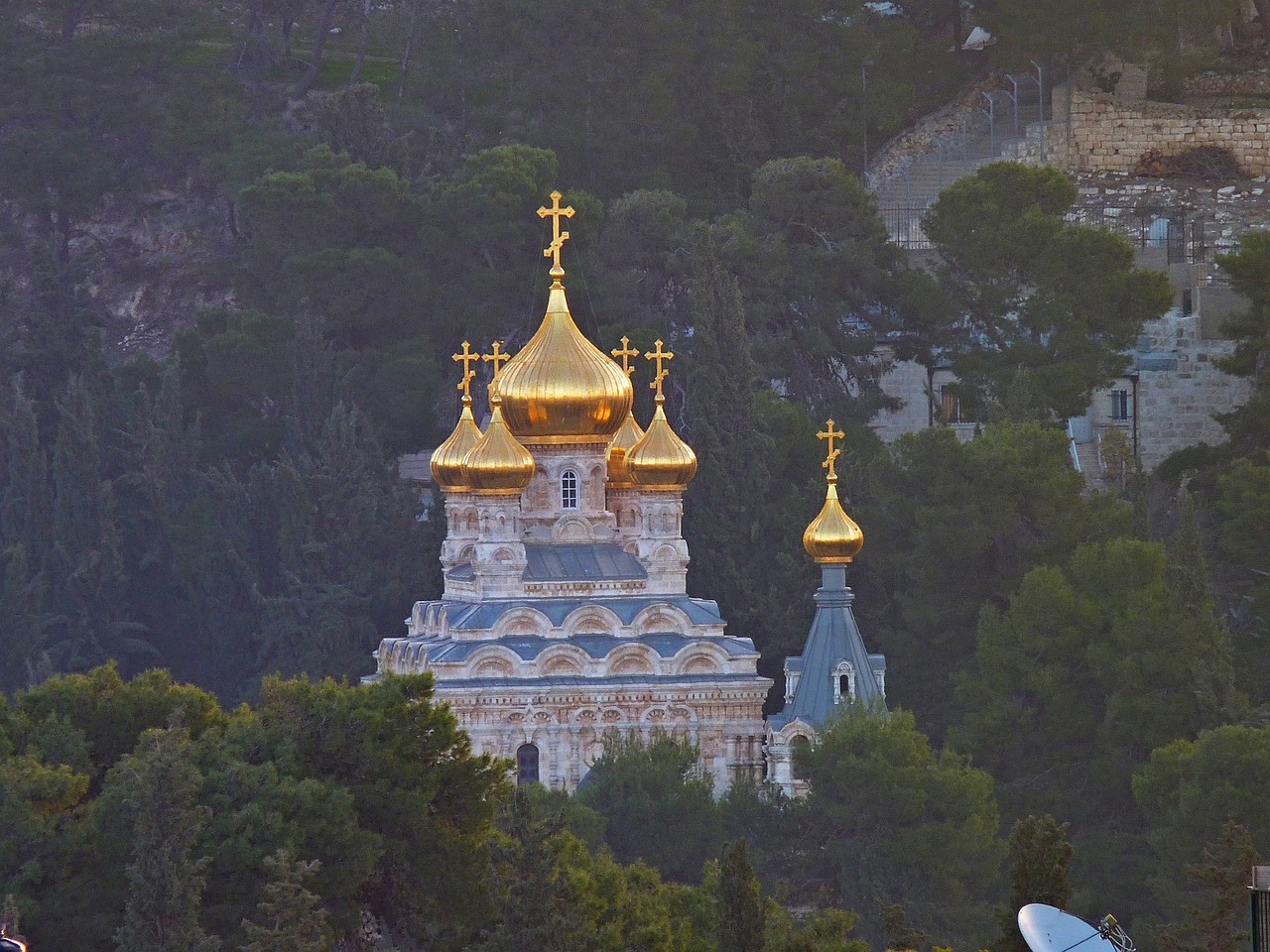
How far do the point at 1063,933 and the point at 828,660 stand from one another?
24059 millimetres

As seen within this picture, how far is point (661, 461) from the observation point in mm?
59125

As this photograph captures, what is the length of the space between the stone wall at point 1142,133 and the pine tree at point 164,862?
35.2 meters

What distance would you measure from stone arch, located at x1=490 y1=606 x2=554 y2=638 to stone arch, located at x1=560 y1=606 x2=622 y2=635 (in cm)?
36

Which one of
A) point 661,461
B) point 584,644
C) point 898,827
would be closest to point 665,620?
point 584,644

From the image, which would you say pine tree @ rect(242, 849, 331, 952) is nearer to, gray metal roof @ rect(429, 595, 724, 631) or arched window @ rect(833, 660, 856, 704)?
gray metal roof @ rect(429, 595, 724, 631)

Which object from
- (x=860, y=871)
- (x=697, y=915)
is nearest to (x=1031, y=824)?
(x=697, y=915)

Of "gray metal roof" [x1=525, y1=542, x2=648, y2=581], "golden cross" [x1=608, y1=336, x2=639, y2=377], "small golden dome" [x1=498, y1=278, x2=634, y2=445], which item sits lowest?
"gray metal roof" [x1=525, y1=542, x2=648, y2=581]

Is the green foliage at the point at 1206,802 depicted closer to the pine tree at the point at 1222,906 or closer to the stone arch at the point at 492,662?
the pine tree at the point at 1222,906

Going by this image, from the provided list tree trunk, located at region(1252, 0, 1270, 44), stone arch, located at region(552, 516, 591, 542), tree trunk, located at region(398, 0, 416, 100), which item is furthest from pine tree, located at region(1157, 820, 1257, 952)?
tree trunk, located at region(398, 0, 416, 100)

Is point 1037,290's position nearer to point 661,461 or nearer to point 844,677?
point 661,461

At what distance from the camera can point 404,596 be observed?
67.1 m

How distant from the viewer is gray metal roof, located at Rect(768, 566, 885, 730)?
56.8 m

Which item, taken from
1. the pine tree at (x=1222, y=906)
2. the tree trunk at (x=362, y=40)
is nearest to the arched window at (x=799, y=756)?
the pine tree at (x=1222, y=906)

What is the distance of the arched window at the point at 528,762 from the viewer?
57.2 m
